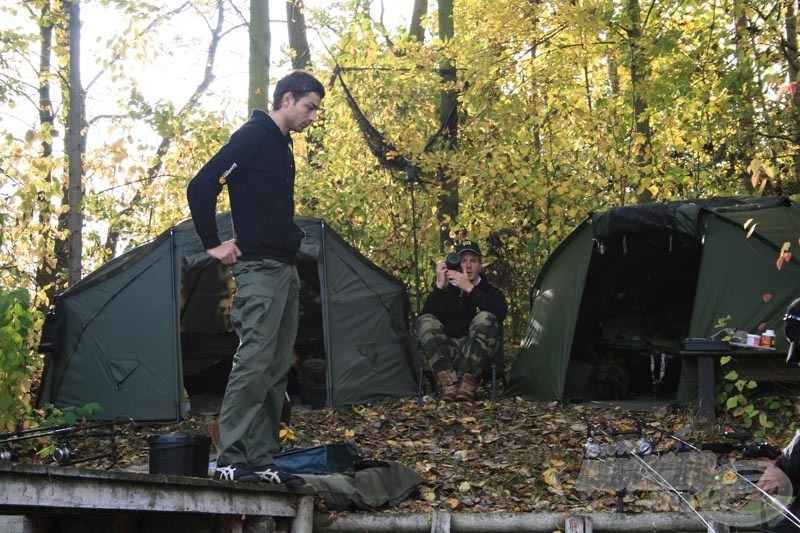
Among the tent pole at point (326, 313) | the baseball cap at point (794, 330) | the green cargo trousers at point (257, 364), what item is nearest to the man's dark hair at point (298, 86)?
the green cargo trousers at point (257, 364)

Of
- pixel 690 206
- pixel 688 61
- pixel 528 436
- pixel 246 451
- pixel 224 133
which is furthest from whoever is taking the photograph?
pixel 224 133

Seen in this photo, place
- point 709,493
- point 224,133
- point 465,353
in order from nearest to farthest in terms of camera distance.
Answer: point 709,493, point 465,353, point 224,133

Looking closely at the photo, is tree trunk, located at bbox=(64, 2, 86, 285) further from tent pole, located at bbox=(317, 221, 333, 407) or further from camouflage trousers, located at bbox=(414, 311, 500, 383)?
camouflage trousers, located at bbox=(414, 311, 500, 383)

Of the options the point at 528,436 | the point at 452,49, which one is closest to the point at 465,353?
the point at 528,436

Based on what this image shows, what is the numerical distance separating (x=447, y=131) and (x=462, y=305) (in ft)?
8.96

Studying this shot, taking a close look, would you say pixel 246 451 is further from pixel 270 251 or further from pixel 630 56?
pixel 630 56

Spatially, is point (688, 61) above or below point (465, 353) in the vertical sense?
above

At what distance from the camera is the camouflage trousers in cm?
741

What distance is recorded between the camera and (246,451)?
389 cm

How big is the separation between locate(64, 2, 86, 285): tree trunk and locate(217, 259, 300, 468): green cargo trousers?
13.4 ft

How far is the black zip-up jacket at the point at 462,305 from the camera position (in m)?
7.62

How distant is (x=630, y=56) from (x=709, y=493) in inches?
198

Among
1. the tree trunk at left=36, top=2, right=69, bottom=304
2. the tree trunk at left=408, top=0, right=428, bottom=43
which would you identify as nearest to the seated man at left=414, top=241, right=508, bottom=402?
the tree trunk at left=36, top=2, right=69, bottom=304

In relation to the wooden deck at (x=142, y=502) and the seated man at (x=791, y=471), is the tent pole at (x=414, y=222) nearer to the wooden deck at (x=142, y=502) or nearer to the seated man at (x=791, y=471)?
the wooden deck at (x=142, y=502)
